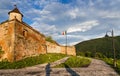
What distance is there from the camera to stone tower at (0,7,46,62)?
35.9 meters

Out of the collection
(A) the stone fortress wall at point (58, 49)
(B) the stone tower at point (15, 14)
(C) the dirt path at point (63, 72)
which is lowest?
(C) the dirt path at point (63, 72)

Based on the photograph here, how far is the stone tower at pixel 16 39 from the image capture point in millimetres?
35875

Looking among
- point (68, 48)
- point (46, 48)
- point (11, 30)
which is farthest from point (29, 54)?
point (68, 48)

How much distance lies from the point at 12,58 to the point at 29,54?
5.46m

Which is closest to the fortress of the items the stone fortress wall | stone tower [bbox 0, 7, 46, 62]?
stone tower [bbox 0, 7, 46, 62]

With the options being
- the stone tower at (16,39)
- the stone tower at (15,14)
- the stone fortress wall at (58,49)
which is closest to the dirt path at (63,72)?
the stone tower at (16,39)

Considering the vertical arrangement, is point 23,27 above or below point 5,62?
above

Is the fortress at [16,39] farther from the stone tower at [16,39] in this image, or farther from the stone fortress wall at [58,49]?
the stone fortress wall at [58,49]

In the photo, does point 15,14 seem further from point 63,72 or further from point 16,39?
point 63,72

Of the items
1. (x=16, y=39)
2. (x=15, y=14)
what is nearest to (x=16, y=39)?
(x=16, y=39)

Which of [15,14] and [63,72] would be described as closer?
[63,72]

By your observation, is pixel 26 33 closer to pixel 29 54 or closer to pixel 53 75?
pixel 29 54

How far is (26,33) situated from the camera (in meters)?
→ 40.3

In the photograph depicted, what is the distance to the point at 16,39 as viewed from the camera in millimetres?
36594
